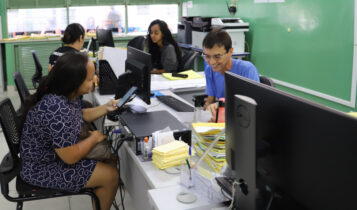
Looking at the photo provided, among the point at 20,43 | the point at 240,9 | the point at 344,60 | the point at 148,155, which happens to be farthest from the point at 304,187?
the point at 20,43

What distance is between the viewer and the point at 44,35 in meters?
6.41

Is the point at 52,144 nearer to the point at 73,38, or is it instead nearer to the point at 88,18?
the point at 73,38

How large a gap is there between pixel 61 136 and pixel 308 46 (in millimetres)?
2974

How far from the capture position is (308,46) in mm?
3867

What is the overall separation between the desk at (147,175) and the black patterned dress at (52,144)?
0.26m

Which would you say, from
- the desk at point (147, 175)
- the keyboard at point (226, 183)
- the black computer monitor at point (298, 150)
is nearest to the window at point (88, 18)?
the desk at point (147, 175)

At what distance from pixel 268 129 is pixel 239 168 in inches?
6.4

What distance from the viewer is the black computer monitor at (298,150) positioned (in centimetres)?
80

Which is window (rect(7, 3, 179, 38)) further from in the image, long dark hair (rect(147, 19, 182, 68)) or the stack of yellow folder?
the stack of yellow folder

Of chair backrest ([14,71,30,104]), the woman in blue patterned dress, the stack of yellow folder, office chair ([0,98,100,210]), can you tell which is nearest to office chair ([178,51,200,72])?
chair backrest ([14,71,30,104])

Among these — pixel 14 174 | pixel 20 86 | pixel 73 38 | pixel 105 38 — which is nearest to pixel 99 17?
pixel 105 38

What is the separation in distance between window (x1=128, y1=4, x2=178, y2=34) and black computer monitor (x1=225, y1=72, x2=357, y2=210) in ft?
20.3

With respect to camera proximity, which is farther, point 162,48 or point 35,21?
point 35,21

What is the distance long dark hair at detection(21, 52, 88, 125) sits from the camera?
185 centimetres
